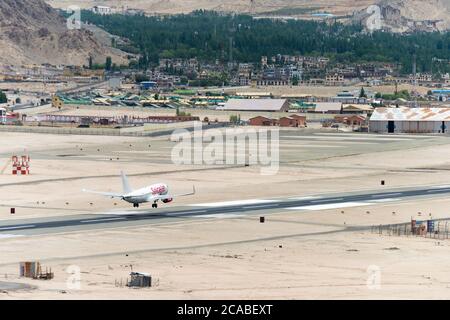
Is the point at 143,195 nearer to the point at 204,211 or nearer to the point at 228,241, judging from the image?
the point at 204,211

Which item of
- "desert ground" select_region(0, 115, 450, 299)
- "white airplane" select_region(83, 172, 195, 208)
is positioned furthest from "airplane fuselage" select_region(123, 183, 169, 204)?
"desert ground" select_region(0, 115, 450, 299)

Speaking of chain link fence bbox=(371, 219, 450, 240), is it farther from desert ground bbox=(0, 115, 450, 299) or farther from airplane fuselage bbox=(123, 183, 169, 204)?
airplane fuselage bbox=(123, 183, 169, 204)

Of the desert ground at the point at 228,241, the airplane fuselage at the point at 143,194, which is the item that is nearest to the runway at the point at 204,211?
the airplane fuselage at the point at 143,194

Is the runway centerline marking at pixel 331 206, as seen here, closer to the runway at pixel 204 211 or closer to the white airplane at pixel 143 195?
the runway at pixel 204 211

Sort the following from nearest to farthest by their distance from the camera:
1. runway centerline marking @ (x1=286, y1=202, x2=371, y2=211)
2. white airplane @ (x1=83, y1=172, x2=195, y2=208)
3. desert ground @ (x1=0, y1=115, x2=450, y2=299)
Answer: desert ground @ (x1=0, y1=115, x2=450, y2=299), white airplane @ (x1=83, y1=172, x2=195, y2=208), runway centerline marking @ (x1=286, y1=202, x2=371, y2=211)

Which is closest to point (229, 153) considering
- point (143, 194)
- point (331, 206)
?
point (331, 206)

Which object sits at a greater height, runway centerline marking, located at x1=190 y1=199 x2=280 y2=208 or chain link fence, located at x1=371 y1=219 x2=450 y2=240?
chain link fence, located at x1=371 y1=219 x2=450 y2=240

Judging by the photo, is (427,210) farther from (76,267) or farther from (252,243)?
(76,267)
